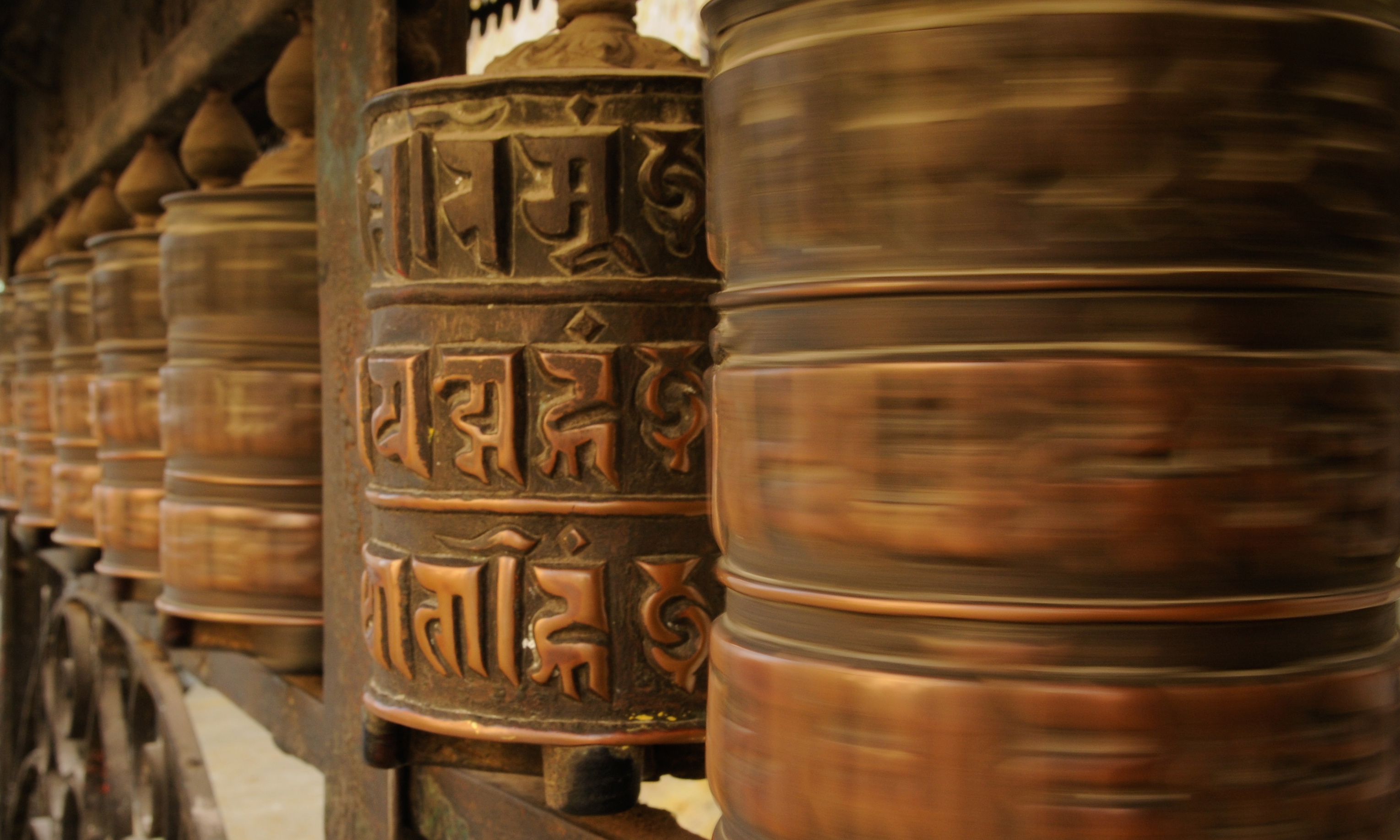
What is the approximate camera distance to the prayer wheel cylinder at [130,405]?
1.81 metres

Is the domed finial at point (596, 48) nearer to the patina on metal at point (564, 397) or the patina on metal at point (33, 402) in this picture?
the patina on metal at point (564, 397)

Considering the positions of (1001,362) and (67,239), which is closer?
(1001,362)

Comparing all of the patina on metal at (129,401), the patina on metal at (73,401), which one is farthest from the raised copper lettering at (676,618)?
the patina on metal at (73,401)

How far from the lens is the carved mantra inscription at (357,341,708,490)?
2.91 ft

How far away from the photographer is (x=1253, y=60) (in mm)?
498

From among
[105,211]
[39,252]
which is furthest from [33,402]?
[39,252]

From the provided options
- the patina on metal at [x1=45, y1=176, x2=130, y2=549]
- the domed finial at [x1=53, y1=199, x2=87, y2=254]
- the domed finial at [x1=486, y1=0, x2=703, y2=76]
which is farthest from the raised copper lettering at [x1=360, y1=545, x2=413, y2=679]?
the domed finial at [x1=53, y1=199, x2=87, y2=254]

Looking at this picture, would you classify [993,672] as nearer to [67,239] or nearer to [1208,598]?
[1208,598]

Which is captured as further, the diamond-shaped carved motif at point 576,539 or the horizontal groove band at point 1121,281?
the diamond-shaped carved motif at point 576,539

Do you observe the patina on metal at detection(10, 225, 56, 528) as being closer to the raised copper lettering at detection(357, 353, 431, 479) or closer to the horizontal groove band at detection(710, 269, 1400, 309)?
the raised copper lettering at detection(357, 353, 431, 479)

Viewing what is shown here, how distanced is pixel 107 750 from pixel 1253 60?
7.66ft

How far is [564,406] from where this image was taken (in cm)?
89

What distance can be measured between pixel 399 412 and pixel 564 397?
125 millimetres

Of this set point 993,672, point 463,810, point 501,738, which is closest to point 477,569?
point 501,738
